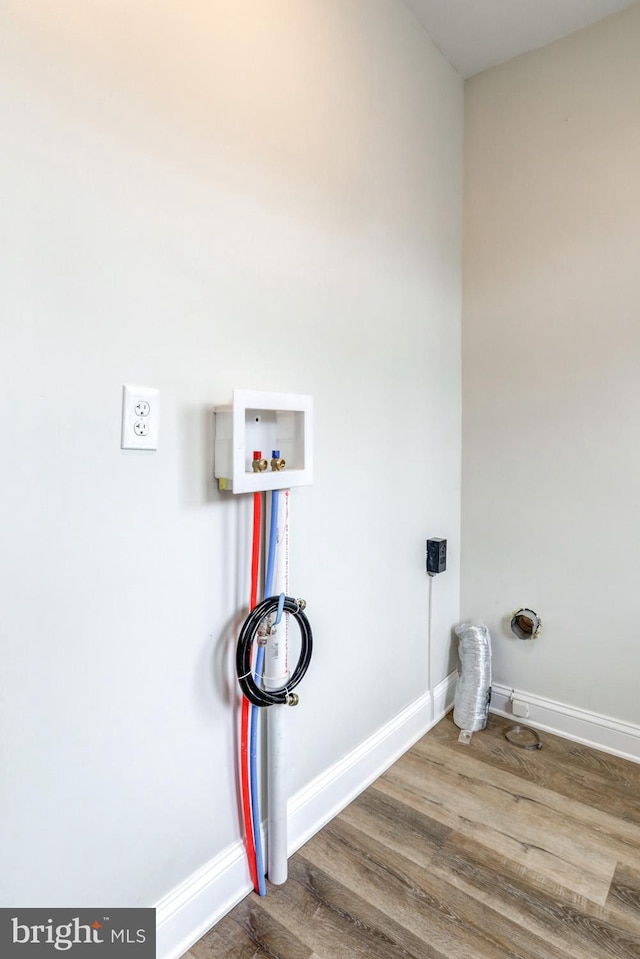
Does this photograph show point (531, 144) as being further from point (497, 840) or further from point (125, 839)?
point (125, 839)

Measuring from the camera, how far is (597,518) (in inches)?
80.6

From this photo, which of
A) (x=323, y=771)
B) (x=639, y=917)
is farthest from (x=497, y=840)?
(x=323, y=771)

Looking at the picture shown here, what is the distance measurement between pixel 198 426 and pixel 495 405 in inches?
59.5

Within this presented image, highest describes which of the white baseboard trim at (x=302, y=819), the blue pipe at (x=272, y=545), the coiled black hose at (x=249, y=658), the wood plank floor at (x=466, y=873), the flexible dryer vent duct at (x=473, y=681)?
the blue pipe at (x=272, y=545)

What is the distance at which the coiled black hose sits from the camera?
1273 millimetres

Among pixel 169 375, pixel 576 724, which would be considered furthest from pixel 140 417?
pixel 576 724

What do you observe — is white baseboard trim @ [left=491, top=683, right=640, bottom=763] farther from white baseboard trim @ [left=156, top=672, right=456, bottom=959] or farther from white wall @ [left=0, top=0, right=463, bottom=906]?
white wall @ [left=0, top=0, right=463, bottom=906]

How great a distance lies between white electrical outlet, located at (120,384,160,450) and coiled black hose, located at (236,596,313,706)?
19.2 inches

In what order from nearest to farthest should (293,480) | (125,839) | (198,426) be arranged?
(125,839), (198,426), (293,480)

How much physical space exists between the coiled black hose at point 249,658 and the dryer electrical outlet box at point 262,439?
0.31 meters

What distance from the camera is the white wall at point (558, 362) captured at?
1972 mm

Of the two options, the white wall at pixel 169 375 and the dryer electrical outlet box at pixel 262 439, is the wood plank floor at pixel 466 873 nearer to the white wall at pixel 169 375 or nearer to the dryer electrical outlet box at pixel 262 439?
the white wall at pixel 169 375

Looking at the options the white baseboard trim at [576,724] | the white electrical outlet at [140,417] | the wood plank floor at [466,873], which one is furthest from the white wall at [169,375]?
the white baseboard trim at [576,724]

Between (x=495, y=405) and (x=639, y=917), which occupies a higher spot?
(x=495, y=405)
